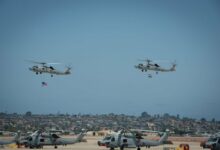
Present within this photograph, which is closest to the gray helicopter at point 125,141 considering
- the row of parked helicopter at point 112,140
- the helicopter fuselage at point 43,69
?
the row of parked helicopter at point 112,140

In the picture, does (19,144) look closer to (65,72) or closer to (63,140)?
(63,140)

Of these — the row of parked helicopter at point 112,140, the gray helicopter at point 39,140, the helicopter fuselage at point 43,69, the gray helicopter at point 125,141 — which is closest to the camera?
the gray helicopter at point 125,141

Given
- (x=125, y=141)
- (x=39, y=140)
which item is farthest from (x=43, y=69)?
(x=125, y=141)

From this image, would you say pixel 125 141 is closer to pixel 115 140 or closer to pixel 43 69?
pixel 115 140

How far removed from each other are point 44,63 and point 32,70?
2207mm

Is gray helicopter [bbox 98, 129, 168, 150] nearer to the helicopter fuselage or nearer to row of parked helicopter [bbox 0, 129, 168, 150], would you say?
row of parked helicopter [bbox 0, 129, 168, 150]

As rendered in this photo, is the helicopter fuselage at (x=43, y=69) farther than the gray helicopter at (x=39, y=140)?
Yes

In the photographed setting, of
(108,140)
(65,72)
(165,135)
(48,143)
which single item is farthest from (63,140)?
(65,72)

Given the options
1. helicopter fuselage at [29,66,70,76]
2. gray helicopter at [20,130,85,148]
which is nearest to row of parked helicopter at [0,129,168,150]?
gray helicopter at [20,130,85,148]

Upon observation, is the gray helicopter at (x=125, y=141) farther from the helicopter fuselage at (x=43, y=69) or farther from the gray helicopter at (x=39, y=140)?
the helicopter fuselage at (x=43, y=69)

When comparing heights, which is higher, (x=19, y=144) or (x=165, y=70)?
(x=165, y=70)

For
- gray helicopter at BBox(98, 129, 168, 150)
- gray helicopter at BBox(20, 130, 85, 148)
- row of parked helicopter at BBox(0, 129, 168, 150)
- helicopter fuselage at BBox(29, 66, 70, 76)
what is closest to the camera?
gray helicopter at BBox(98, 129, 168, 150)

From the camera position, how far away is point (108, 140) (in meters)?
58.3

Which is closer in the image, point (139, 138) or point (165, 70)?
point (139, 138)
